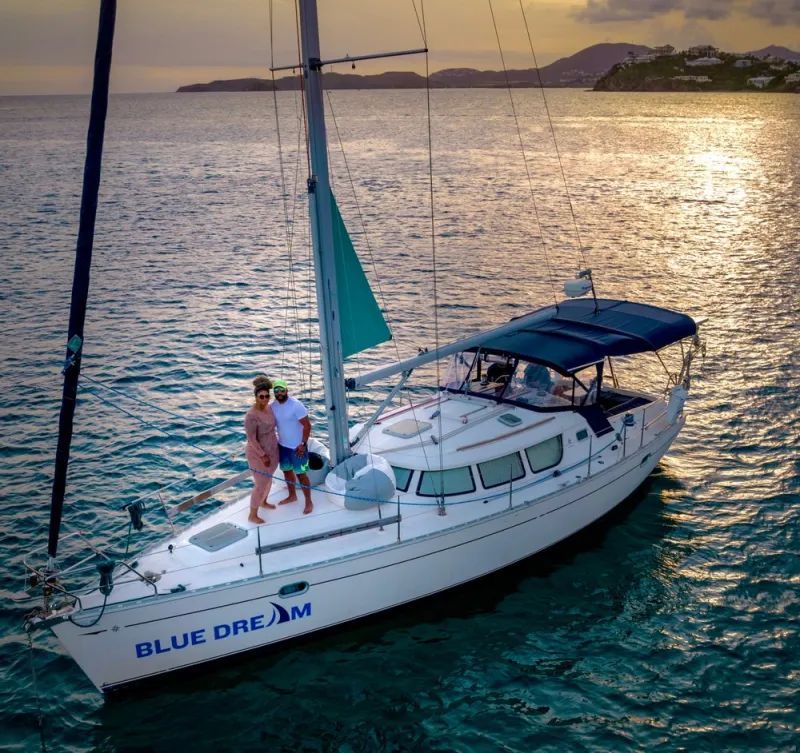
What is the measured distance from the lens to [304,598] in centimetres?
1328

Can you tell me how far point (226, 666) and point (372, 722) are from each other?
265 centimetres

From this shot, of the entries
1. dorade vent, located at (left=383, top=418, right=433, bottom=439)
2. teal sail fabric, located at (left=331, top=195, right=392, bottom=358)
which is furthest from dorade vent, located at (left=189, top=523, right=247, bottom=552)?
dorade vent, located at (left=383, top=418, right=433, bottom=439)

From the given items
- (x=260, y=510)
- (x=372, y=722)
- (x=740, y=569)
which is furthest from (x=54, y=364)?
(x=740, y=569)

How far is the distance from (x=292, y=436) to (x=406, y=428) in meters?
2.93

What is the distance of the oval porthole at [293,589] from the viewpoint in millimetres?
13062

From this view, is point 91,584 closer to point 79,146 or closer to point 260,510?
point 260,510

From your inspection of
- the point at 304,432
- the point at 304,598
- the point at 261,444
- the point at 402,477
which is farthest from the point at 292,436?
the point at 304,598

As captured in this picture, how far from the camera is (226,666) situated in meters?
13.5

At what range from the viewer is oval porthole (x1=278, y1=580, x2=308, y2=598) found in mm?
13062

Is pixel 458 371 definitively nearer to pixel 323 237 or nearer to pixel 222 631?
pixel 323 237

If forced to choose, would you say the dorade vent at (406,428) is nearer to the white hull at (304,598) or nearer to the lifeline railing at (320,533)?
the lifeline railing at (320,533)

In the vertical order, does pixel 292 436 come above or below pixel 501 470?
above

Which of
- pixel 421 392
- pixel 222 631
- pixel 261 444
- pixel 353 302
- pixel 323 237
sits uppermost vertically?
pixel 323 237

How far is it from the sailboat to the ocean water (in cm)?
83
